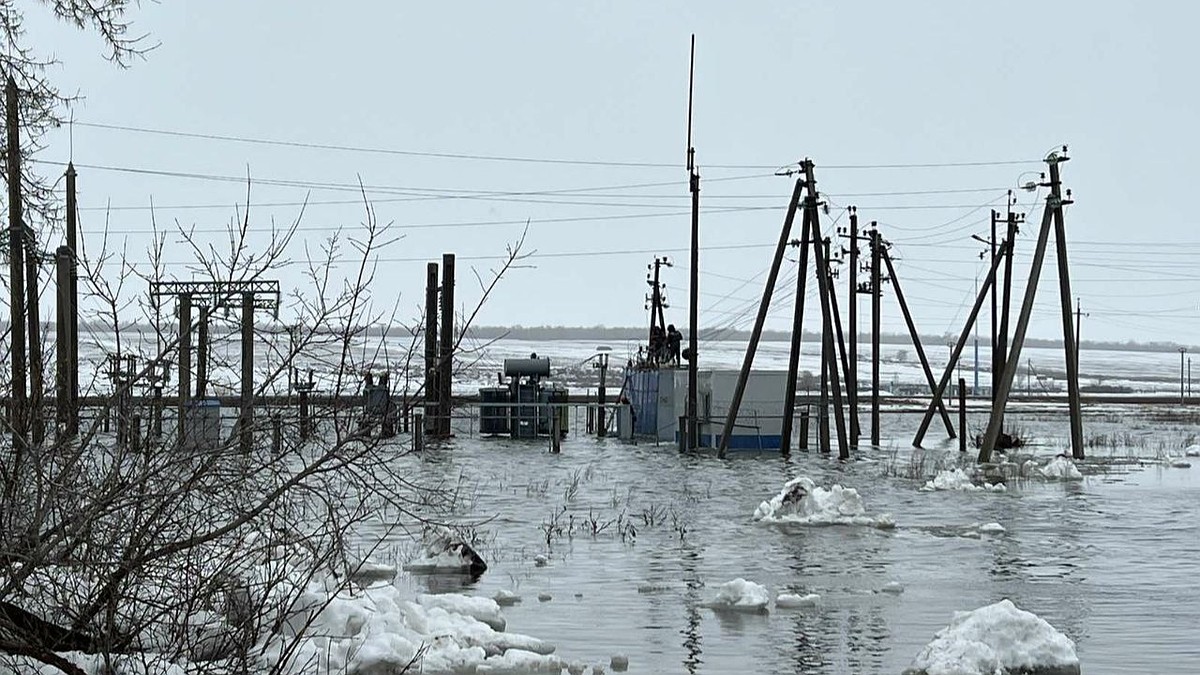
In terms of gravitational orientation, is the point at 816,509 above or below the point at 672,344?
below

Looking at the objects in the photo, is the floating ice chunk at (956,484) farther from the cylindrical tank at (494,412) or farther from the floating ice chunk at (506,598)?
the cylindrical tank at (494,412)

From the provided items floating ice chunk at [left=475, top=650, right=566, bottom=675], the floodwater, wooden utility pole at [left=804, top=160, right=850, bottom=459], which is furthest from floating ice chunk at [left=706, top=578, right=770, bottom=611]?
wooden utility pole at [left=804, top=160, right=850, bottom=459]

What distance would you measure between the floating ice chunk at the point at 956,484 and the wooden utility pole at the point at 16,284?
51.8ft

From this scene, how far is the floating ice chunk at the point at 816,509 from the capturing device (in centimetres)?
2148

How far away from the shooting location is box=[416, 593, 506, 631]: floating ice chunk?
12.3 metres

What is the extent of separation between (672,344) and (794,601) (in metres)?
34.8

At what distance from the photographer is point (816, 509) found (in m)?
21.7

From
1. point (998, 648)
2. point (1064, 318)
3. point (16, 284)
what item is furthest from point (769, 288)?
point (998, 648)

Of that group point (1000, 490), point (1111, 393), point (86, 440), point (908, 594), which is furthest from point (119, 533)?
point (1111, 393)

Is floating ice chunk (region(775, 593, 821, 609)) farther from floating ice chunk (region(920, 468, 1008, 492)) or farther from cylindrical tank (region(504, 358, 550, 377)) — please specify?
cylindrical tank (region(504, 358, 550, 377))

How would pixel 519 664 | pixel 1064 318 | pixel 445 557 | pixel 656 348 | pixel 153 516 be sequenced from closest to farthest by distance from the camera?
pixel 153 516 → pixel 519 664 → pixel 445 557 → pixel 1064 318 → pixel 656 348

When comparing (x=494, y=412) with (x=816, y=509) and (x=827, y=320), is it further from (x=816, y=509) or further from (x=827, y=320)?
(x=816, y=509)

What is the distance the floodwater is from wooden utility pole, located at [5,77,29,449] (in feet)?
14.9

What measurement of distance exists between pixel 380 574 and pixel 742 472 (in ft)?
60.5
